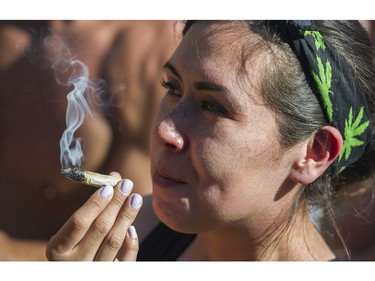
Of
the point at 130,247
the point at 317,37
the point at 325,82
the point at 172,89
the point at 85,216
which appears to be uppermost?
the point at 317,37

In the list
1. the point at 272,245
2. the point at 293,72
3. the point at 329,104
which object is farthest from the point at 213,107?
the point at 272,245

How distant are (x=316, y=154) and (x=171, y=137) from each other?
0.51 m

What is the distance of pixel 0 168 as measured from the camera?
12.1 ft

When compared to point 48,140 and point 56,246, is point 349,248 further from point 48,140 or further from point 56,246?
point 48,140

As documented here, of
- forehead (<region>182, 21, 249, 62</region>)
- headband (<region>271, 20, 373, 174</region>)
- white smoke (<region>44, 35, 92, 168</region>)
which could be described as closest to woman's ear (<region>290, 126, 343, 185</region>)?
headband (<region>271, 20, 373, 174</region>)

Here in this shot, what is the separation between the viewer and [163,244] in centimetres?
259

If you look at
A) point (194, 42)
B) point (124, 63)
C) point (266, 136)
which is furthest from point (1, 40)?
point (266, 136)

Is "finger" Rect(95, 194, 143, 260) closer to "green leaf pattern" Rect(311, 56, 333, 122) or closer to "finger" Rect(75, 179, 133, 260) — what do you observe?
"finger" Rect(75, 179, 133, 260)

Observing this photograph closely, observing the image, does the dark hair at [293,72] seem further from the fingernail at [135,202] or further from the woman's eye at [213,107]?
the fingernail at [135,202]

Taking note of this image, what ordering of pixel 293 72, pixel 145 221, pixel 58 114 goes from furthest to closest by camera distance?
pixel 58 114 → pixel 145 221 → pixel 293 72

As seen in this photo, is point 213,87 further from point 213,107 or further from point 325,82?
point 325,82

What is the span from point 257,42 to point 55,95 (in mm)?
1932

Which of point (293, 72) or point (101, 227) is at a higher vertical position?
point (293, 72)

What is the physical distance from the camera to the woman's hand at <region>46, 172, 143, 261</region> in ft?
6.35
